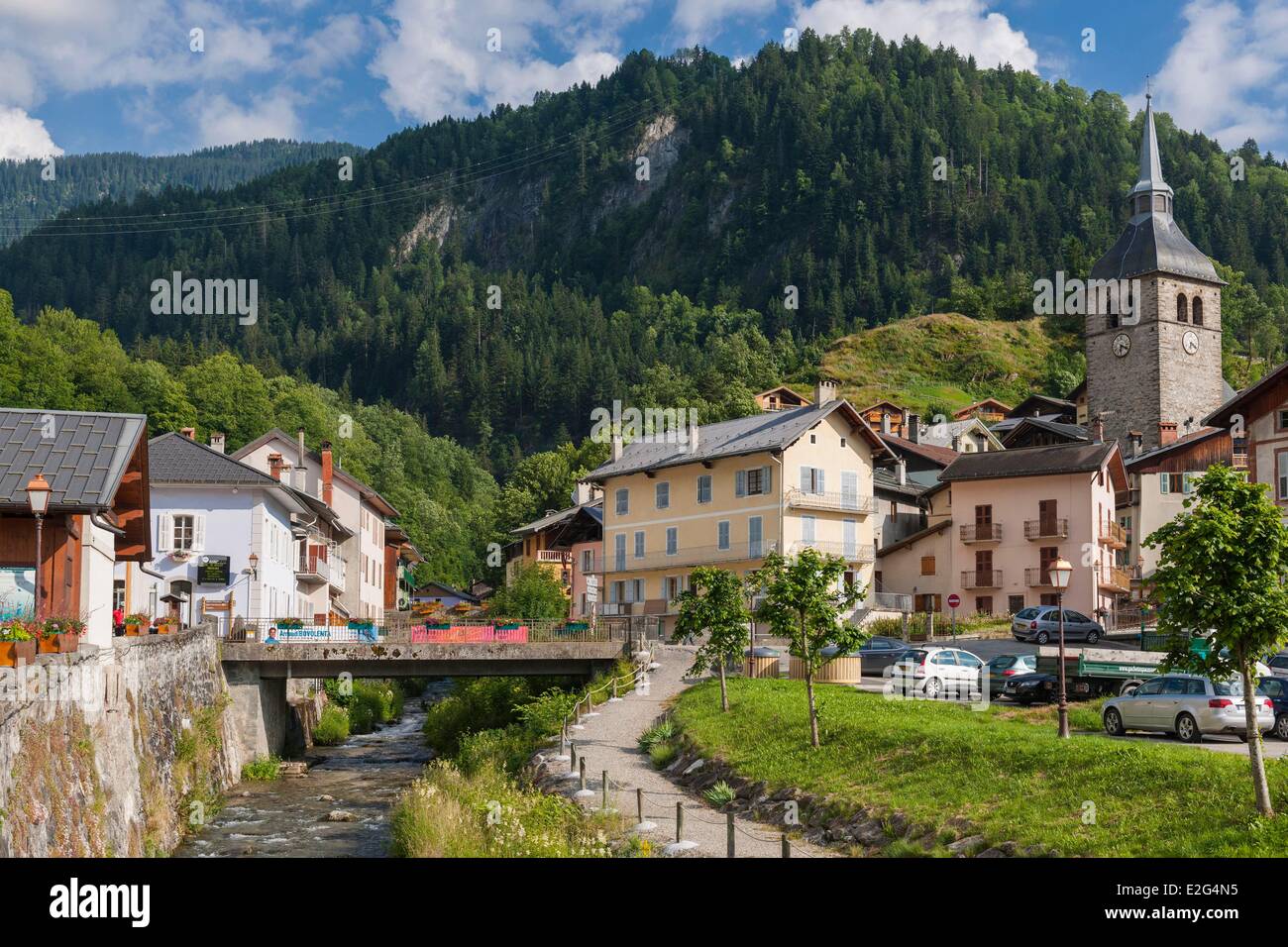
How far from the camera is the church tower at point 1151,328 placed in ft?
392

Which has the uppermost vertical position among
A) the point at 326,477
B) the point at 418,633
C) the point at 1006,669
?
the point at 326,477

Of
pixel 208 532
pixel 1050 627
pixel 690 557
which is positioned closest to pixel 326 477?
pixel 690 557

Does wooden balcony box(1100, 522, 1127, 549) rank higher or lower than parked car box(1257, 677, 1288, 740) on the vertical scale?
higher

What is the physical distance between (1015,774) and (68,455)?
20.1m

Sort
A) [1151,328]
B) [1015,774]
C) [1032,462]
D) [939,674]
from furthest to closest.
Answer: [1151,328]
[1032,462]
[939,674]
[1015,774]

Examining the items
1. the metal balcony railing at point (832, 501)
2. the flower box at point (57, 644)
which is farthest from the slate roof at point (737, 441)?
the flower box at point (57, 644)

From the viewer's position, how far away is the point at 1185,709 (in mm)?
29859

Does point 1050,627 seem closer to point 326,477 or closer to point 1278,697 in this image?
point 1278,697

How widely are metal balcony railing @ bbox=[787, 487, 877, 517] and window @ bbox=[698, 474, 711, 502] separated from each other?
504 cm

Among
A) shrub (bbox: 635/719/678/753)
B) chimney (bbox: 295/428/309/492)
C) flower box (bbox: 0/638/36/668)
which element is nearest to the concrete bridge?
shrub (bbox: 635/719/678/753)

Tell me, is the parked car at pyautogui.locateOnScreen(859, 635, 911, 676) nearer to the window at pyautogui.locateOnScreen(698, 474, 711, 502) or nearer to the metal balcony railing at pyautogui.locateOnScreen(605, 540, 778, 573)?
the metal balcony railing at pyautogui.locateOnScreen(605, 540, 778, 573)

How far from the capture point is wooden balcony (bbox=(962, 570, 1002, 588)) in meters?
73.4

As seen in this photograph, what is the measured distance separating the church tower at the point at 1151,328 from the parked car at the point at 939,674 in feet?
261
